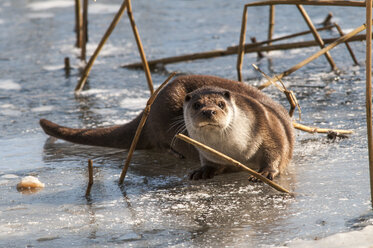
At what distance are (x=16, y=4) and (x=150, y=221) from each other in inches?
311

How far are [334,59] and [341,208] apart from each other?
3605 mm

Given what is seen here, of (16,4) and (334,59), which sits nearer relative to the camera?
(334,59)

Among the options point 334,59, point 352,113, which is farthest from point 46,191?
point 334,59

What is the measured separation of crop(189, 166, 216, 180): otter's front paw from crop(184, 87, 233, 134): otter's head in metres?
0.22

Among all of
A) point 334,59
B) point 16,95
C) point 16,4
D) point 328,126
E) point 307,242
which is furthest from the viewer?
point 16,4

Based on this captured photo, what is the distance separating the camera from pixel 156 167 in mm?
3641

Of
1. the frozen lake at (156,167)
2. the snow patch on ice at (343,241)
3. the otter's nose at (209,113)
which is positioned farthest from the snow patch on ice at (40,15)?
the snow patch on ice at (343,241)

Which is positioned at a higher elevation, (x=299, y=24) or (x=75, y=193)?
(x=299, y=24)

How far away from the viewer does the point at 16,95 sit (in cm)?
546

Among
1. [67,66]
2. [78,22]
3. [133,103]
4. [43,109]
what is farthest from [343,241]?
[78,22]

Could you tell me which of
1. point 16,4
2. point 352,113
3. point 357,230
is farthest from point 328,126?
point 16,4

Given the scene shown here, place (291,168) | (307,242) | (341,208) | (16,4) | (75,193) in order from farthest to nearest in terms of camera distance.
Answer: (16,4), (291,168), (75,193), (341,208), (307,242)

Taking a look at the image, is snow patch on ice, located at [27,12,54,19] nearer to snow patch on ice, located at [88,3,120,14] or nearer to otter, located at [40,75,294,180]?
snow patch on ice, located at [88,3,120,14]

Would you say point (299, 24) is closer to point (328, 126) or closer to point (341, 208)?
point (328, 126)
